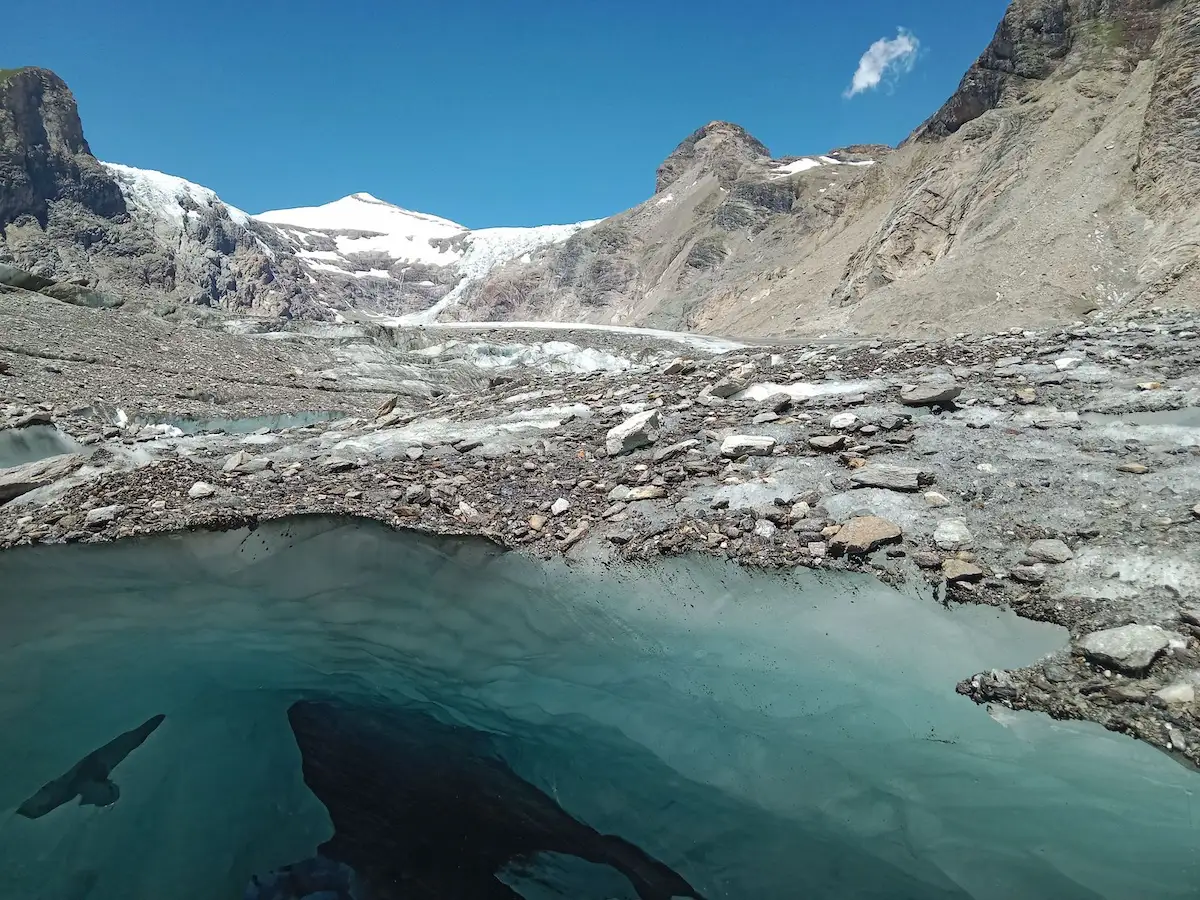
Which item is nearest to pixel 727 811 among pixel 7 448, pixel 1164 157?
pixel 7 448

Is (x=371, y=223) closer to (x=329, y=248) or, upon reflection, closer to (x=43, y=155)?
(x=329, y=248)

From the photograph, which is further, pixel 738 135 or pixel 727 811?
pixel 738 135

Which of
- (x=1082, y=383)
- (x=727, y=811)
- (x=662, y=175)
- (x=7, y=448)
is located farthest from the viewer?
(x=662, y=175)

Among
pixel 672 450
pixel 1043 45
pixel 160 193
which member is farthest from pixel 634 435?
pixel 160 193

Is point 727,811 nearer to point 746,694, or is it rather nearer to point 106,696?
point 746,694

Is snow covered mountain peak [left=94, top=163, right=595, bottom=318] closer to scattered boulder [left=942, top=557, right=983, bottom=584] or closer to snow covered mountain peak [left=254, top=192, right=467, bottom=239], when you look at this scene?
snow covered mountain peak [left=254, top=192, right=467, bottom=239]

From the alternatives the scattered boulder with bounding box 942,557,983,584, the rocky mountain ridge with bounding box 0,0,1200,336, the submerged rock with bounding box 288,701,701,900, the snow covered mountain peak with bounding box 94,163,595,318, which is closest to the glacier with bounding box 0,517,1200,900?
the submerged rock with bounding box 288,701,701,900
